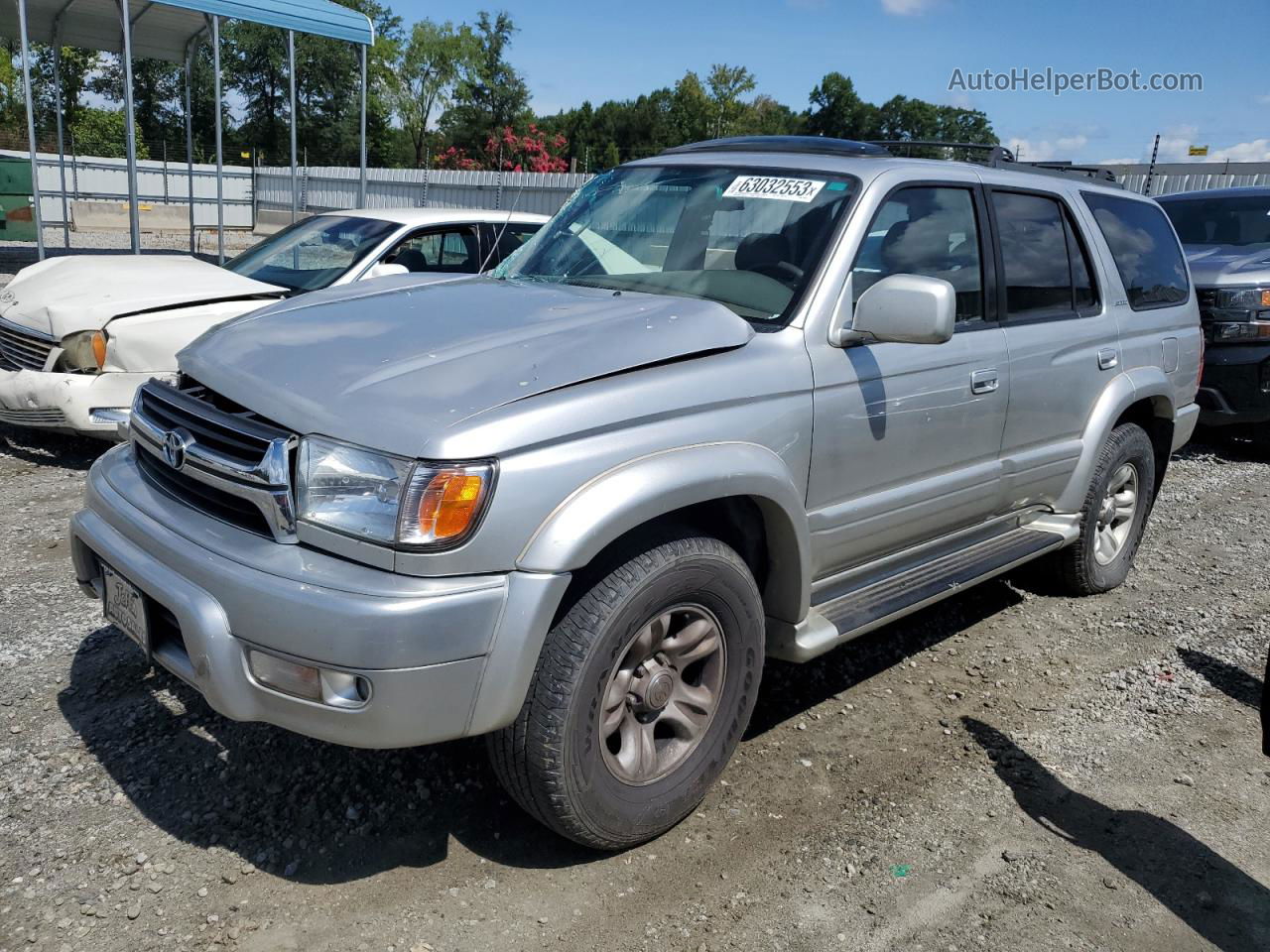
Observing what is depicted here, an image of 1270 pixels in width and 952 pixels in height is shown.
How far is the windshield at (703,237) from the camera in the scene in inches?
132

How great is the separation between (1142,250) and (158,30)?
15.9m

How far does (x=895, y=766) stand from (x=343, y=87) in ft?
185

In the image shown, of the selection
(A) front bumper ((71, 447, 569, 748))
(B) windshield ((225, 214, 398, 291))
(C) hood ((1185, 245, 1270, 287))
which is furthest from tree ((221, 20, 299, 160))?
(A) front bumper ((71, 447, 569, 748))

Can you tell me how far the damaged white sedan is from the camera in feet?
18.9

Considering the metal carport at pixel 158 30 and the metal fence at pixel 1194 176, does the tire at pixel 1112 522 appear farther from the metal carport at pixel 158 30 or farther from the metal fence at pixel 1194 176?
the metal fence at pixel 1194 176

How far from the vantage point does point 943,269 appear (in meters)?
3.79

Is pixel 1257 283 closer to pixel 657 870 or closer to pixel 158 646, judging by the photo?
pixel 657 870

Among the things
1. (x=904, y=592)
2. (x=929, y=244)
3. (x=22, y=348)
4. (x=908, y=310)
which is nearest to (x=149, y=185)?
(x=22, y=348)

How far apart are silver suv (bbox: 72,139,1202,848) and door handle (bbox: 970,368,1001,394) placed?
0.02 m

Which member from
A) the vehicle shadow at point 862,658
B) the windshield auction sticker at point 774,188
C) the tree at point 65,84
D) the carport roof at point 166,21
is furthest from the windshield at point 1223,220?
the tree at point 65,84

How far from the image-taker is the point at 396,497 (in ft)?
7.73

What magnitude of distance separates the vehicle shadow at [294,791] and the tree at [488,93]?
70426mm

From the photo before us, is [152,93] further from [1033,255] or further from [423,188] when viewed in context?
[1033,255]

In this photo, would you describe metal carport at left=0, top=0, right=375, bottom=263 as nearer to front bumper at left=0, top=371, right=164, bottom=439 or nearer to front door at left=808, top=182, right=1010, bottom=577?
front bumper at left=0, top=371, right=164, bottom=439
